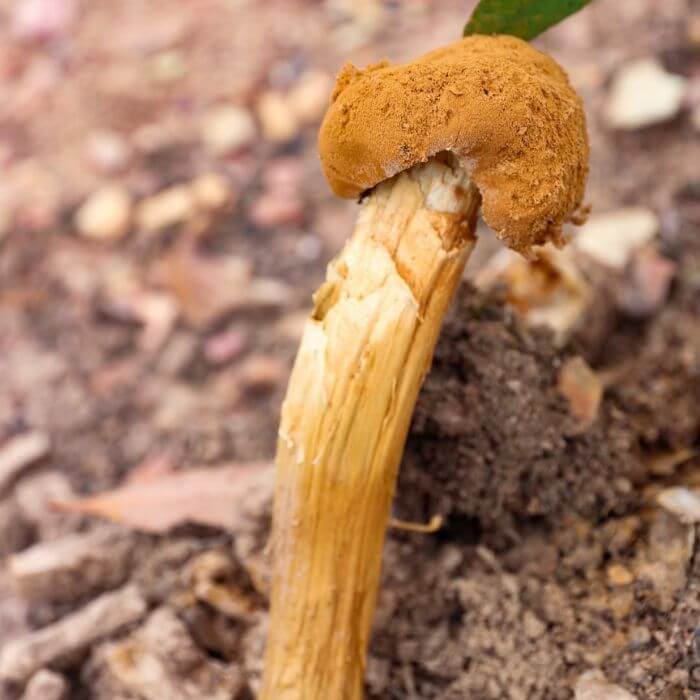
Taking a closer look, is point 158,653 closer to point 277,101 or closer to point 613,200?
point 613,200

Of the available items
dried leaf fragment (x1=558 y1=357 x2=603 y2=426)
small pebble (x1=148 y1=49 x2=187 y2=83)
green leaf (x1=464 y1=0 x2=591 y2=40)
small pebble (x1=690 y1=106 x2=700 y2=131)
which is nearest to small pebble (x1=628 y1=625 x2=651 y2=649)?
dried leaf fragment (x1=558 y1=357 x2=603 y2=426)

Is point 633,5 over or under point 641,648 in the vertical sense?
over

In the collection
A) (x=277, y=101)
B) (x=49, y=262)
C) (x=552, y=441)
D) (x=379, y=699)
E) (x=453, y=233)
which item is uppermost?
(x=277, y=101)

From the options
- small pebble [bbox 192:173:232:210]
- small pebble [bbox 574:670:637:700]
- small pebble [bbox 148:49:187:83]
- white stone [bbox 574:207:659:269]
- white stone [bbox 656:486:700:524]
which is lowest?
small pebble [bbox 574:670:637:700]

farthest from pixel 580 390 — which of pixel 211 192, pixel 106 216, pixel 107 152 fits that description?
pixel 107 152

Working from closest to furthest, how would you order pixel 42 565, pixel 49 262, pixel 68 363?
pixel 42 565, pixel 68 363, pixel 49 262

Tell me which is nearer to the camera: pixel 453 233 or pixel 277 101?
pixel 453 233

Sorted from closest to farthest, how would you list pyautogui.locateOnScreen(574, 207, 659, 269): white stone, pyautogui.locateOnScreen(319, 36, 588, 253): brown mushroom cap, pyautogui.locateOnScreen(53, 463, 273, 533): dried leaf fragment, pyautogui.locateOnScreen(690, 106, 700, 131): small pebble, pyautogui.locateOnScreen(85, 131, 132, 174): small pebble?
pyautogui.locateOnScreen(319, 36, 588, 253): brown mushroom cap → pyautogui.locateOnScreen(53, 463, 273, 533): dried leaf fragment → pyautogui.locateOnScreen(574, 207, 659, 269): white stone → pyautogui.locateOnScreen(690, 106, 700, 131): small pebble → pyautogui.locateOnScreen(85, 131, 132, 174): small pebble

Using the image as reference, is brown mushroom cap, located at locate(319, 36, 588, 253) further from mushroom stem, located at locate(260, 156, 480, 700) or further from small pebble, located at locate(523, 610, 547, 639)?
small pebble, located at locate(523, 610, 547, 639)

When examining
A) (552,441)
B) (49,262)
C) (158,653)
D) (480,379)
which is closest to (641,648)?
(552,441)
